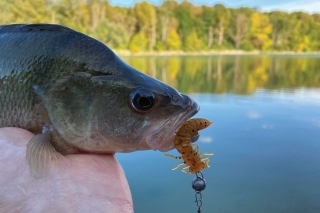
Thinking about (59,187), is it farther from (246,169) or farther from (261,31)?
(261,31)

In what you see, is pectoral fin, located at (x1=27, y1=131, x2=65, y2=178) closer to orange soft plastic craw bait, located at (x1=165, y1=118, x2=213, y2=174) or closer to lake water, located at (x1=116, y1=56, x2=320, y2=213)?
orange soft plastic craw bait, located at (x1=165, y1=118, x2=213, y2=174)

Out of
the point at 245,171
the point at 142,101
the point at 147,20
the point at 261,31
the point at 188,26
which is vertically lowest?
the point at 245,171

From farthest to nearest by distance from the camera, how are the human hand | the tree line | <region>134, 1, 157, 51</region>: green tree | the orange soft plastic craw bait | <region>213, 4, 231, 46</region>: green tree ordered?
<region>213, 4, 231, 46</region>: green tree < <region>134, 1, 157, 51</region>: green tree < the tree line < the orange soft plastic craw bait < the human hand

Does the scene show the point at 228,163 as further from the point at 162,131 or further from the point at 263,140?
the point at 162,131

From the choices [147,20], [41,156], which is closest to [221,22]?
[147,20]

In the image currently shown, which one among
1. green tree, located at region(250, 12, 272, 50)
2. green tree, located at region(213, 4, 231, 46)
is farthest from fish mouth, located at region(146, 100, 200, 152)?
green tree, located at region(250, 12, 272, 50)
